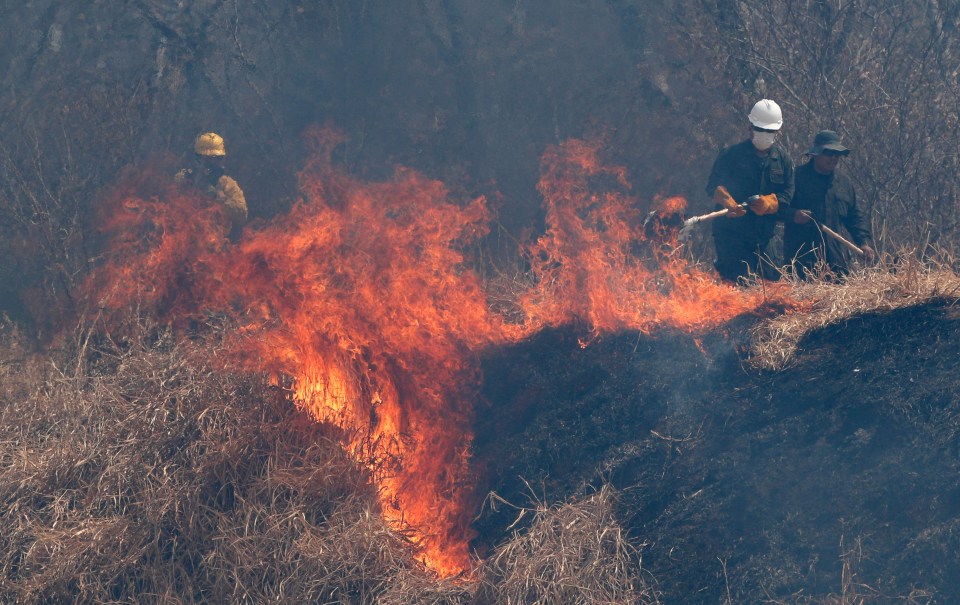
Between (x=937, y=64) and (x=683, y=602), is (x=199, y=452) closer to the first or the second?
(x=683, y=602)

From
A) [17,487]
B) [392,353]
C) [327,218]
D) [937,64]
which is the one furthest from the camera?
[937,64]

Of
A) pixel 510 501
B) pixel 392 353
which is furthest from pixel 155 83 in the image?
pixel 510 501

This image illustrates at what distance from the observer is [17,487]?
4.82 metres

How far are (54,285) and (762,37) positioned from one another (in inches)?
341

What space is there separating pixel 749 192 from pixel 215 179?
18.5ft

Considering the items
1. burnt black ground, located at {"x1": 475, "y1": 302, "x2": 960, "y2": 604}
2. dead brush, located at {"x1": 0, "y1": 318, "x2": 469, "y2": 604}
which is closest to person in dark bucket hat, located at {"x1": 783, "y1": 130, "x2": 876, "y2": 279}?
burnt black ground, located at {"x1": 475, "y1": 302, "x2": 960, "y2": 604}

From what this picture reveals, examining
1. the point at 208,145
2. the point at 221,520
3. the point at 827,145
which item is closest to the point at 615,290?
the point at 827,145

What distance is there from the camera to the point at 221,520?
465 cm

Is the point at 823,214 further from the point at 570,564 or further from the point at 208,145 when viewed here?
the point at 208,145

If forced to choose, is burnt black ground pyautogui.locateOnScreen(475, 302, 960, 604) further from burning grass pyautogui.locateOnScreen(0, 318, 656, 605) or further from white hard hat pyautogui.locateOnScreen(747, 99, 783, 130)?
white hard hat pyautogui.locateOnScreen(747, 99, 783, 130)

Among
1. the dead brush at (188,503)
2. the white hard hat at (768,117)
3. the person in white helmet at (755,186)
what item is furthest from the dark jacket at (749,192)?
the dead brush at (188,503)

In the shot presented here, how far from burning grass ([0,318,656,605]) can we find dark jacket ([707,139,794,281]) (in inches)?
103

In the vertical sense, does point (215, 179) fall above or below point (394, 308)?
below

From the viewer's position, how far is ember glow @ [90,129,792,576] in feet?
17.3
